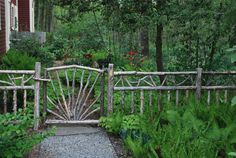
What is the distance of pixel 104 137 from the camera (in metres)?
7.26

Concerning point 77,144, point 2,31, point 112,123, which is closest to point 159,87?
point 112,123

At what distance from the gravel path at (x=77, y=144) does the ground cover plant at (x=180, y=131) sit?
0.91 feet

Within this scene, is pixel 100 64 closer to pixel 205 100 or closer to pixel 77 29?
pixel 205 100

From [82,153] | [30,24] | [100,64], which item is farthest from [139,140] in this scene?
[30,24]

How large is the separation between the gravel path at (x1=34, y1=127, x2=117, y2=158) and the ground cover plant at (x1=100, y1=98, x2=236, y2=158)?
277 mm

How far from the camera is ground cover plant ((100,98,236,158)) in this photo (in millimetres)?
5195

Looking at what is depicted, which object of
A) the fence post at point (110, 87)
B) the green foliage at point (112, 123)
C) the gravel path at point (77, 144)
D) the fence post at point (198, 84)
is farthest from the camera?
the fence post at point (198, 84)

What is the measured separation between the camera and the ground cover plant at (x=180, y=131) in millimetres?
5195

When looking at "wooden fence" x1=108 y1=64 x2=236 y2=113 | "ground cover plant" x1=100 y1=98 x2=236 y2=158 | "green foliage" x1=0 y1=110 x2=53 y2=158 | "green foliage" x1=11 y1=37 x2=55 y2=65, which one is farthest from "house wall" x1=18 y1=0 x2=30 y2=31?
"green foliage" x1=0 y1=110 x2=53 y2=158

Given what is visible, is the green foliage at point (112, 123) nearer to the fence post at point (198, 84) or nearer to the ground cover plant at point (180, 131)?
the ground cover plant at point (180, 131)

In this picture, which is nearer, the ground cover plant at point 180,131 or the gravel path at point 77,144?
the ground cover plant at point 180,131

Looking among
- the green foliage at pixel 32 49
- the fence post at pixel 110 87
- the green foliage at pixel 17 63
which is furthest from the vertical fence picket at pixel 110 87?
the green foliage at pixel 32 49

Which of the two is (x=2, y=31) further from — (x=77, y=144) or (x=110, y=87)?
(x=77, y=144)

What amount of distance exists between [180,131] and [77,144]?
6.00ft
